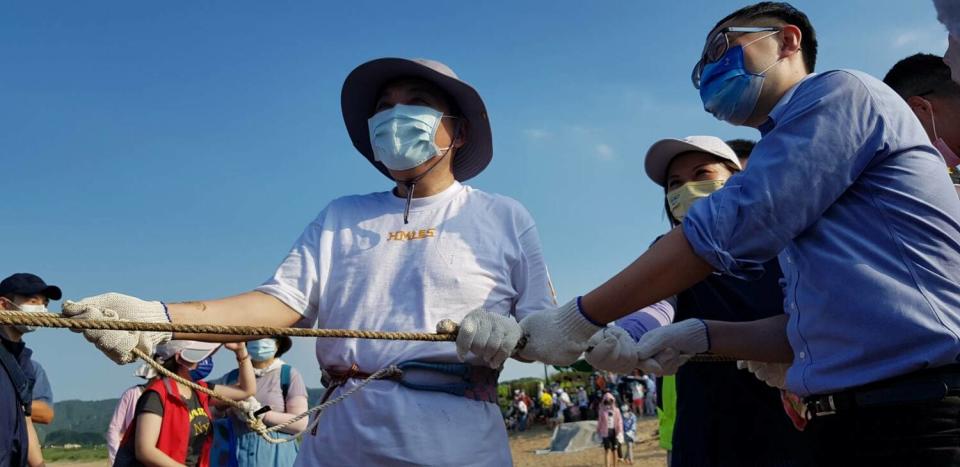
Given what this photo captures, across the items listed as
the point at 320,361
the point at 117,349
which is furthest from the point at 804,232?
the point at 117,349

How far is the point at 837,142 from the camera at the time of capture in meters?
1.93

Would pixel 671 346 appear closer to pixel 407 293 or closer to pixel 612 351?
pixel 612 351

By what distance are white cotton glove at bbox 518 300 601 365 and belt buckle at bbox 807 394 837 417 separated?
24.2 inches

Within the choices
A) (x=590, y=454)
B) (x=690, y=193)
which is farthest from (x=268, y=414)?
(x=590, y=454)

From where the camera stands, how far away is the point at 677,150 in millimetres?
3801

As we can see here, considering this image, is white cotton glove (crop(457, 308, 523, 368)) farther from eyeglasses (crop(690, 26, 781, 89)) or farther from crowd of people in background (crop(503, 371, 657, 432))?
crowd of people in background (crop(503, 371, 657, 432))

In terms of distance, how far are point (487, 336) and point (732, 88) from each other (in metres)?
1.22

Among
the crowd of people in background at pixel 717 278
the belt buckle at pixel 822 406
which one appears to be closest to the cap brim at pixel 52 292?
the crowd of people in background at pixel 717 278

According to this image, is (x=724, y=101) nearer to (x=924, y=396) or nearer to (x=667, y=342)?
(x=667, y=342)

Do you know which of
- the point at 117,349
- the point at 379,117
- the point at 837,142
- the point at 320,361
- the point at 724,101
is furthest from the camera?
the point at 379,117

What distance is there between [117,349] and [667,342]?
186 centimetres

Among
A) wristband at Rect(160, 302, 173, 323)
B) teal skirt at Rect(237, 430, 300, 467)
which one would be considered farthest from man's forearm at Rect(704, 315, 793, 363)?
teal skirt at Rect(237, 430, 300, 467)

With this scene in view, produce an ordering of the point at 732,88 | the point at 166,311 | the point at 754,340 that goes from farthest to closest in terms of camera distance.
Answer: the point at 754,340, the point at 732,88, the point at 166,311

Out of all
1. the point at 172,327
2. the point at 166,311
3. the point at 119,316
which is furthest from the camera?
the point at 166,311
